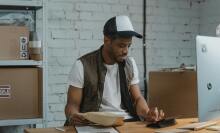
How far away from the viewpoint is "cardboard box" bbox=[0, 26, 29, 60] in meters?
2.54

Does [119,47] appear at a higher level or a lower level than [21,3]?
lower

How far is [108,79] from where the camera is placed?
91.4 inches

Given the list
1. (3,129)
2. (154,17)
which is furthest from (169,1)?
(3,129)

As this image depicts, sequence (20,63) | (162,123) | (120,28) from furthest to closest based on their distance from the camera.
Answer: (20,63)
(120,28)
(162,123)

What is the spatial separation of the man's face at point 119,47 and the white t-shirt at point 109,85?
110 mm

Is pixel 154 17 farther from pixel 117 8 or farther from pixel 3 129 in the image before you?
pixel 3 129

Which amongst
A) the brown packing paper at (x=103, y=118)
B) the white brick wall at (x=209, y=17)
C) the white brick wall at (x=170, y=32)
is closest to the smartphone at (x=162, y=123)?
the brown packing paper at (x=103, y=118)

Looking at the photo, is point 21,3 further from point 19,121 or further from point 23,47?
point 19,121

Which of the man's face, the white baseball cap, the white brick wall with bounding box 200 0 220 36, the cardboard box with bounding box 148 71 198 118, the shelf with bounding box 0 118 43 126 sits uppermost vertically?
the white brick wall with bounding box 200 0 220 36

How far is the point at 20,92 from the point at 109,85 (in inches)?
25.9

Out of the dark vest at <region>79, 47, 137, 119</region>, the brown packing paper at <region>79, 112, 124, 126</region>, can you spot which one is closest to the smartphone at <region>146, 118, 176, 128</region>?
the brown packing paper at <region>79, 112, 124, 126</region>

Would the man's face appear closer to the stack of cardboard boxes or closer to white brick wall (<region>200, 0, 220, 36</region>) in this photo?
the stack of cardboard boxes

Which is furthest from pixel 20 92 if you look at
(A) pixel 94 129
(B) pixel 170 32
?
(B) pixel 170 32

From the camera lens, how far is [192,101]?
3004mm
